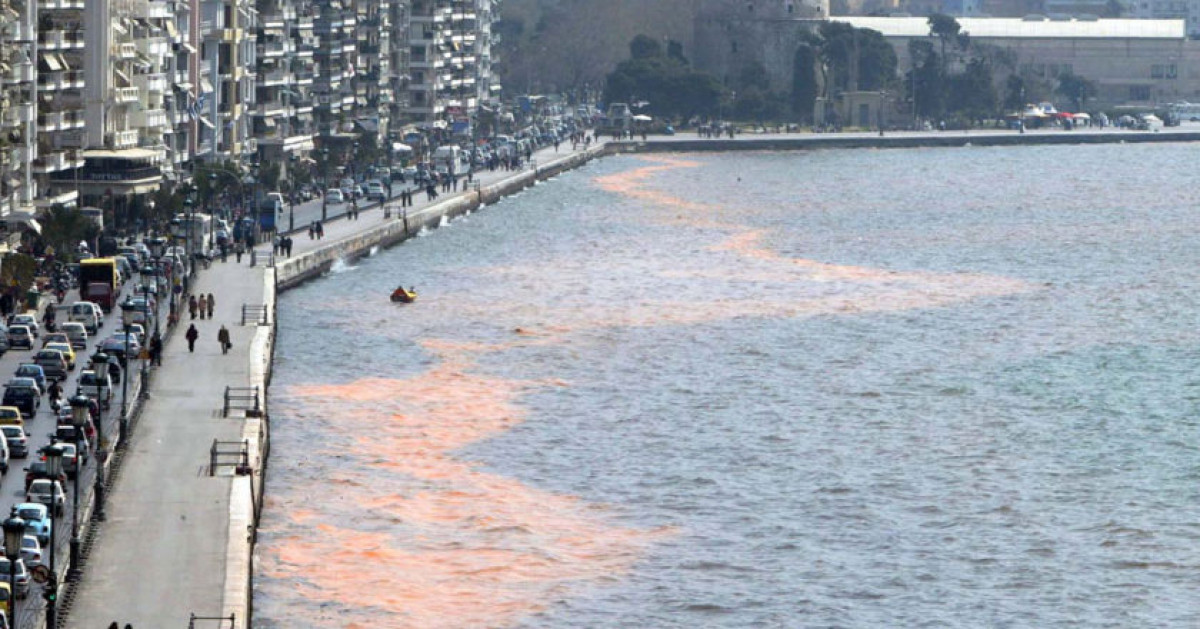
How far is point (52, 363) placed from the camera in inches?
2724

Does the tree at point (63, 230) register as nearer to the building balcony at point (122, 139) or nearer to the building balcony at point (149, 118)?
the building balcony at point (122, 139)

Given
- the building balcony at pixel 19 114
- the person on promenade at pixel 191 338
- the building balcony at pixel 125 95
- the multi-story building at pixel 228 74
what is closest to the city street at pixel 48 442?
the person on promenade at pixel 191 338

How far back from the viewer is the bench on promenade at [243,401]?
210 feet

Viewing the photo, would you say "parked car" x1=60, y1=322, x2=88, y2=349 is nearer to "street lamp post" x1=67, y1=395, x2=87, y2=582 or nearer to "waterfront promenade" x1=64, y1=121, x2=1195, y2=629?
"waterfront promenade" x1=64, y1=121, x2=1195, y2=629

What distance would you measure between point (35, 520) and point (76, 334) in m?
27.1

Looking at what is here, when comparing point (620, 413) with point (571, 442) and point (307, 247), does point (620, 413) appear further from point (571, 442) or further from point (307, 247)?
point (307, 247)

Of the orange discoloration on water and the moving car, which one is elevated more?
the moving car

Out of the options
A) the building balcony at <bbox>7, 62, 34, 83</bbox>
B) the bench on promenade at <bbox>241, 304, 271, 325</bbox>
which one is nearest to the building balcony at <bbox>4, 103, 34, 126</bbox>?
the building balcony at <bbox>7, 62, 34, 83</bbox>

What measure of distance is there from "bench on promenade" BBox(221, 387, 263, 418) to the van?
42.2 ft

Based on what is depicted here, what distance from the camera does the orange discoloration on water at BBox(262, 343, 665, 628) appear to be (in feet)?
170

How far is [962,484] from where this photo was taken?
64375mm

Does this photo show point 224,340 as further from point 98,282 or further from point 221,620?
point 221,620

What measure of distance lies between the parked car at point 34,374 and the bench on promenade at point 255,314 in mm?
15729

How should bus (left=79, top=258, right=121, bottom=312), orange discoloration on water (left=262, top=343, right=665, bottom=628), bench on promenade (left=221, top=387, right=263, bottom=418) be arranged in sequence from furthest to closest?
1. bus (left=79, top=258, right=121, bottom=312)
2. bench on promenade (left=221, top=387, right=263, bottom=418)
3. orange discoloration on water (left=262, top=343, right=665, bottom=628)
